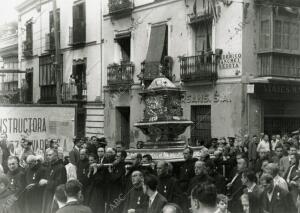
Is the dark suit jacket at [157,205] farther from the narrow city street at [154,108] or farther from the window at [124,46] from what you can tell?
the window at [124,46]

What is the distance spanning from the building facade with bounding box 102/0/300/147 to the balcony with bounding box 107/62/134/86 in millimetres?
1271

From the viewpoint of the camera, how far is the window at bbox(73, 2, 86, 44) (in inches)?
1045

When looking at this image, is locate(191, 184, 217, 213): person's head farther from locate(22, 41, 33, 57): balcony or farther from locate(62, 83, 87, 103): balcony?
locate(22, 41, 33, 57): balcony

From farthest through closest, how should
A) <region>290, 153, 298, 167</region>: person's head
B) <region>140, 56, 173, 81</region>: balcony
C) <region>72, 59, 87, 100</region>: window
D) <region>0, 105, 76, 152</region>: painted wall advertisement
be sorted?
1. <region>72, 59, 87, 100</region>: window
2. <region>140, 56, 173, 81</region>: balcony
3. <region>0, 105, 76, 152</region>: painted wall advertisement
4. <region>290, 153, 298, 167</region>: person's head

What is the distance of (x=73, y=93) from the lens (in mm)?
27094

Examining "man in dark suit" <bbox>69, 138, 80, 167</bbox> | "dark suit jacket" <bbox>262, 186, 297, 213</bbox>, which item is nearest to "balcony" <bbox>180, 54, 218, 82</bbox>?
"man in dark suit" <bbox>69, 138, 80, 167</bbox>

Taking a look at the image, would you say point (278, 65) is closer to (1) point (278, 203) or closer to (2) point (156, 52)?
(2) point (156, 52)

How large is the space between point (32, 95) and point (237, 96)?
17.6 m

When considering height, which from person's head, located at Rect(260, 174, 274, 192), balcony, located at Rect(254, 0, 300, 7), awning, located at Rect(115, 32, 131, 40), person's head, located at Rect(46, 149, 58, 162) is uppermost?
balcony, located at Rect(254, 0, 300, 7)

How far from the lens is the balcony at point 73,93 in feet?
87.2

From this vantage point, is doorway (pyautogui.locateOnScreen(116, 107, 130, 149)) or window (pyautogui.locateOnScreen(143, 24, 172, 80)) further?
doorway (pyautogui.locateOnScreen(116, 107, 130, 149))

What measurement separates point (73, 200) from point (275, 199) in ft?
10.3

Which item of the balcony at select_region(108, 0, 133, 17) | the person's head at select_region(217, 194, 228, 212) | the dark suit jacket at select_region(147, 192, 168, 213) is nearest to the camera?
the person's head at select_region(217, 194, 228, 212)

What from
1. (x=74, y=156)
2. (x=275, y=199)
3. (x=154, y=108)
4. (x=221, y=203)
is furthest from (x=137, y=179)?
(x=74, y=156)
